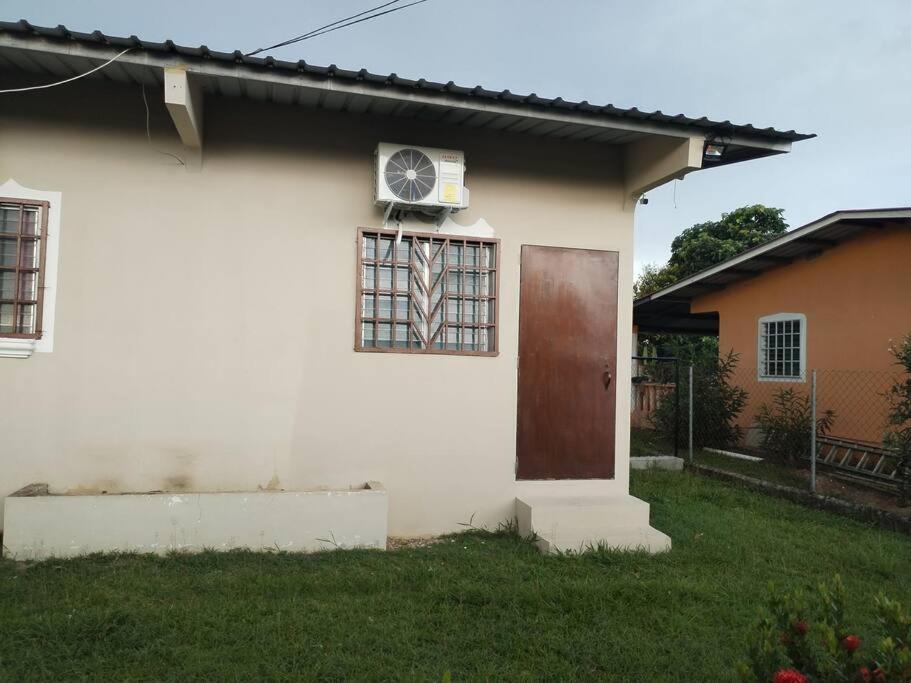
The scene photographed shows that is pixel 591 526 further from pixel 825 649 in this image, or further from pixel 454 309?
pixel 825 649

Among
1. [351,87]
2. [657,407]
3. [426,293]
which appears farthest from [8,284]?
[657,407]

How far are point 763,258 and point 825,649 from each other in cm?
959

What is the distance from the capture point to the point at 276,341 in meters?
4.88

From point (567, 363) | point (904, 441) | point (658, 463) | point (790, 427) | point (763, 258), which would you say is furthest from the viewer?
point (763, 258)

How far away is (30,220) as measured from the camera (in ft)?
14.9

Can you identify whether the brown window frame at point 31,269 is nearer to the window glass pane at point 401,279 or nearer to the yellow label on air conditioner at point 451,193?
the window glass pane at point 401,279

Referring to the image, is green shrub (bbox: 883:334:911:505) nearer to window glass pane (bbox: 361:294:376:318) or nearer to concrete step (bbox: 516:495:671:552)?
concrete step (bbox: 516:495:671:552)

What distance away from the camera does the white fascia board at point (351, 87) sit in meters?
3.94

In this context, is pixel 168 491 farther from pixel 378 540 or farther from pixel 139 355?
pixel 378 540

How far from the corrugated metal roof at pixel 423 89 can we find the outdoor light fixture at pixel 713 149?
10 centimetres

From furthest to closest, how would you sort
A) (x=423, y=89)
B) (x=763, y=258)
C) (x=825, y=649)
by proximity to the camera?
1. (x=763, y=258)
2. (x=423, y=89)
3. (x=825, y=649)

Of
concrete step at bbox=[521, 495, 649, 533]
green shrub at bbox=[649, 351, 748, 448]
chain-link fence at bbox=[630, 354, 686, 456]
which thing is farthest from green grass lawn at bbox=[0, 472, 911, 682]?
green shrub at bbox=[649, 351, 748, 448]

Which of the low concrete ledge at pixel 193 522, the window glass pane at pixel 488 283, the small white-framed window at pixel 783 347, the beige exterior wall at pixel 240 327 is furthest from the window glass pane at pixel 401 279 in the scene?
the small white-framed window at pixel 783 347

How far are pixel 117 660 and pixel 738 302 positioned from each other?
11226mm
